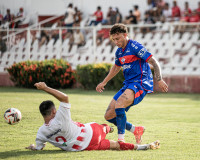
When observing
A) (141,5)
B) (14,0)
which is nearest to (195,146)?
(141,5)

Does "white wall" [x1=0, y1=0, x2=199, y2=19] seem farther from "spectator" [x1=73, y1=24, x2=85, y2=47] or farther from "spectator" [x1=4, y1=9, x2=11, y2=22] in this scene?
"spectator" [x1=73, y1=24, x2=85, y2=47]

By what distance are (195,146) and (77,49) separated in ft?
38.2

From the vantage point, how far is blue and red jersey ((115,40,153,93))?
6.78m

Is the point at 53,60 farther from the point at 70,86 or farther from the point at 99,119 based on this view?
the point at 99,119

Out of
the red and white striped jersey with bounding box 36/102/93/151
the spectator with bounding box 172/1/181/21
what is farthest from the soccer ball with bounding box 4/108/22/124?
the spectator with bounding box 172/1/181/21

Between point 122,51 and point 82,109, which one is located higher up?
point 122,51

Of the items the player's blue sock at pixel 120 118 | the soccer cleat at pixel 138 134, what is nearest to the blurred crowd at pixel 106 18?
the soccer cleat at pixel 138 134

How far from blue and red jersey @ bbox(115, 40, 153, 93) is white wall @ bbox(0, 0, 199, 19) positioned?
47.4 feet

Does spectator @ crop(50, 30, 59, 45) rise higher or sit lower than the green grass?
higher

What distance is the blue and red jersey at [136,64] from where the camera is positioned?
6778mm

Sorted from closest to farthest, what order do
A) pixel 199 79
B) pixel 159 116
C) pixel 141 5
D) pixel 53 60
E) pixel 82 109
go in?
pixel 159 116, pixel 82 109, pixel 199 79, pixel 53 60, pixel 141 5

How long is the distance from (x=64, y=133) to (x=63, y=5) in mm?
19517

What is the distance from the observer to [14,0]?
22.6 meters

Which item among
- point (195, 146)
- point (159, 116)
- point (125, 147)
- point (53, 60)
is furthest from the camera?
point (53, 60)
